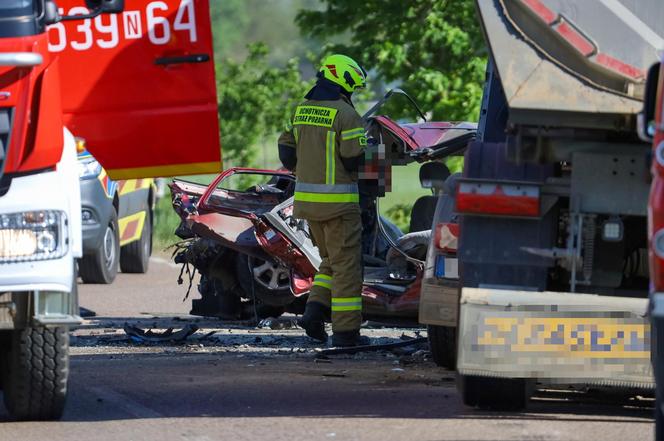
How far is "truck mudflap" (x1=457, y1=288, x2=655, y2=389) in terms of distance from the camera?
696 cm

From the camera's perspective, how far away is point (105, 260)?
16.2m

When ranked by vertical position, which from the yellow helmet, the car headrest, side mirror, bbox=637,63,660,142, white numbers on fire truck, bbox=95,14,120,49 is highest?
white numbers on fire truck, bbox=95,14,120,49

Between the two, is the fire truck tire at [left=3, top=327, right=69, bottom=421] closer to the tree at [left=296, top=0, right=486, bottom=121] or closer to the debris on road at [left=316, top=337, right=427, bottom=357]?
the debris on road at [left=316, top=337, right=427, bottom=357]

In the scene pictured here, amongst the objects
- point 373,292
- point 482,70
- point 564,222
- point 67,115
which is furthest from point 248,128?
point 564,222

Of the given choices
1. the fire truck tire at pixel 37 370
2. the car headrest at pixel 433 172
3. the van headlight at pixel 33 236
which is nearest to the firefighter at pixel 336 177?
the car headrest at pixel 433 172

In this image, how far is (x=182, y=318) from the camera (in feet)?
44.9

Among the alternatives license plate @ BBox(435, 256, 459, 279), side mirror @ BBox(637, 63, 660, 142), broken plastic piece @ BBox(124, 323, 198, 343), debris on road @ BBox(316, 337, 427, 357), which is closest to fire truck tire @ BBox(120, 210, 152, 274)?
broken plastic piece @ BBox(124, 323, 198, 343)

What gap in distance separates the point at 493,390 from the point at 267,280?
4769 millimetres

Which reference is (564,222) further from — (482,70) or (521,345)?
(482,70)

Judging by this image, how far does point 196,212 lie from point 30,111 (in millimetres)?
4667

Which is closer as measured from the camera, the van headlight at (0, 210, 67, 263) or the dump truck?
the dump truck

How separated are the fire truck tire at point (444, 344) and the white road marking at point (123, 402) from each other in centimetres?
211

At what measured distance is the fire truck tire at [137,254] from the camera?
704 inches

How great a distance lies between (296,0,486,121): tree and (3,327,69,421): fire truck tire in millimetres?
12050
